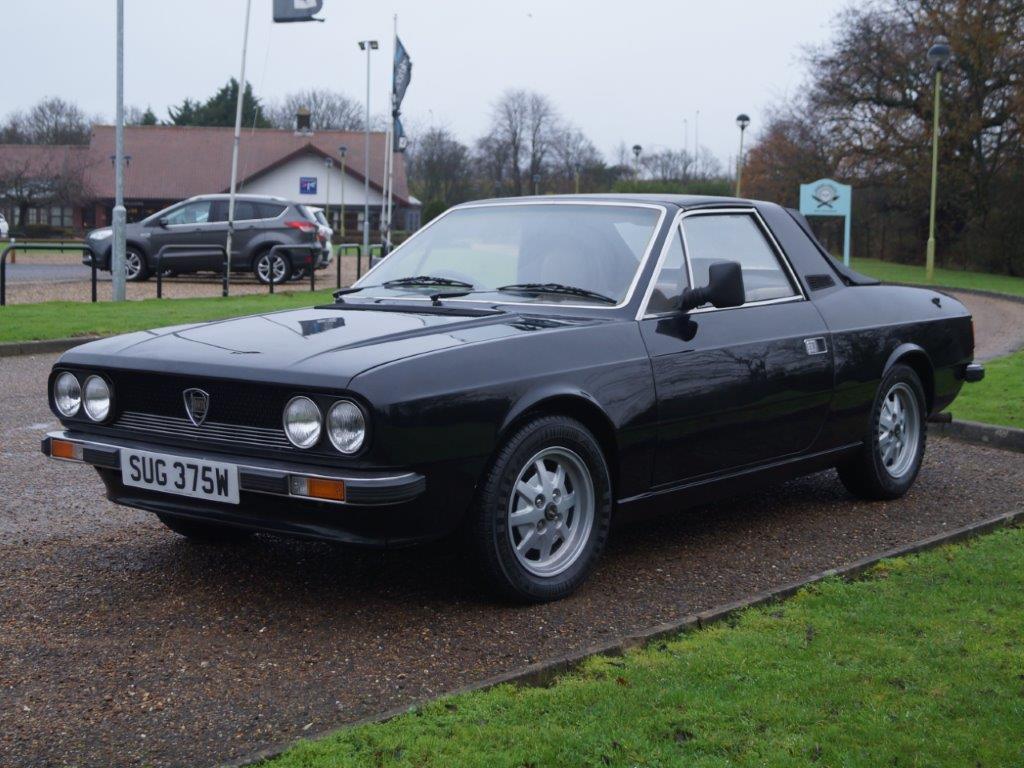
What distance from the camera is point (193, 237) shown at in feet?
86.1

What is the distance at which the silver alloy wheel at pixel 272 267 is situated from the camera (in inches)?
1017

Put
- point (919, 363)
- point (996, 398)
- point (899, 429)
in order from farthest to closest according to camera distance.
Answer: point (996, 398) → point (919, 363) → point (899, 429)

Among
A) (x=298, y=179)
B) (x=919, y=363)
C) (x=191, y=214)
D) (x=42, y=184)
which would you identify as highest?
(x=298, y=179)

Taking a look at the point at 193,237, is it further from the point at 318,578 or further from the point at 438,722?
the point at 438,722

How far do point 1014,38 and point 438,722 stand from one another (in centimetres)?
4316

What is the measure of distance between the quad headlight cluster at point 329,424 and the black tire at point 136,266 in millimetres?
22894

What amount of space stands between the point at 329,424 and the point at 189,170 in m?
70.8

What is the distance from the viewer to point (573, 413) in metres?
4.80

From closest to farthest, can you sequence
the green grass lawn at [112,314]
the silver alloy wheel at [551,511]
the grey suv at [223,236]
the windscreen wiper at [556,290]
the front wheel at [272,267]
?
1. the silver alloy wheel at [551,511]
2. the windscreen wiper at [556,290]
3. the green grass lawn at [112,314]
4. the grey suv at [223,236]
5. the front wheel at [272,267]

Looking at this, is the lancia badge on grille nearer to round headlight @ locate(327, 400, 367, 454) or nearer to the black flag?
round headlight @ locate(327, 400, 367, 454)

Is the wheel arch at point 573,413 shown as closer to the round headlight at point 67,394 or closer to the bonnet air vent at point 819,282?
the round headlight at point 67,394

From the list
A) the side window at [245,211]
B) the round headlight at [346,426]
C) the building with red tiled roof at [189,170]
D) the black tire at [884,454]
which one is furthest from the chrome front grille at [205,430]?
the building with red tiled roof at [189,170]

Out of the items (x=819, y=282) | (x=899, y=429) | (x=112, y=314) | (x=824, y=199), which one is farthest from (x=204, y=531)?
(x=824, y=199)

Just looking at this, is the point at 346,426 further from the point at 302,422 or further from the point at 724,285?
the point at 724,285
